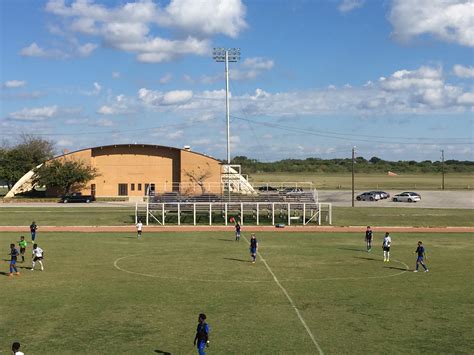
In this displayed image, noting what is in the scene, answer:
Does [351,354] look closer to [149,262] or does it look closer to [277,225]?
[149,262]

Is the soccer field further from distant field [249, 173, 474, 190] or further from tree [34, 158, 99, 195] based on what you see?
distant field [249, 173, 474, 190]

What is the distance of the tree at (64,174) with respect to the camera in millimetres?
84000

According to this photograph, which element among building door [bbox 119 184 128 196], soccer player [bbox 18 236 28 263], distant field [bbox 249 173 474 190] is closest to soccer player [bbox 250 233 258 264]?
soccer player [bbox 18 236 28 263]

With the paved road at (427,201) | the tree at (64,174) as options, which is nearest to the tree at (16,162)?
the tree at (64,174)

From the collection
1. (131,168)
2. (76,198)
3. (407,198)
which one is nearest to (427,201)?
(407,198)

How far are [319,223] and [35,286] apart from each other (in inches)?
1448

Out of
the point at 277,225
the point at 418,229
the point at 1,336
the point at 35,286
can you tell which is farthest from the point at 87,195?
the point at 1,336

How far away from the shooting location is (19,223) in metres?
56.1

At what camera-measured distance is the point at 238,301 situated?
23.3 meters

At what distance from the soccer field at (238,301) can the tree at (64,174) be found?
4675cm

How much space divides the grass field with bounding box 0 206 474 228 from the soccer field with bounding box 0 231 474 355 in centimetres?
1932

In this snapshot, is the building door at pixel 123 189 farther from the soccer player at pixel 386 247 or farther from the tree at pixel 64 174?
the soccer player at pixel 386 247

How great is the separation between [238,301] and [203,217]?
124 feet

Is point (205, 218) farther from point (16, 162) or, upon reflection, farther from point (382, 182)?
A: point (382, 182)
